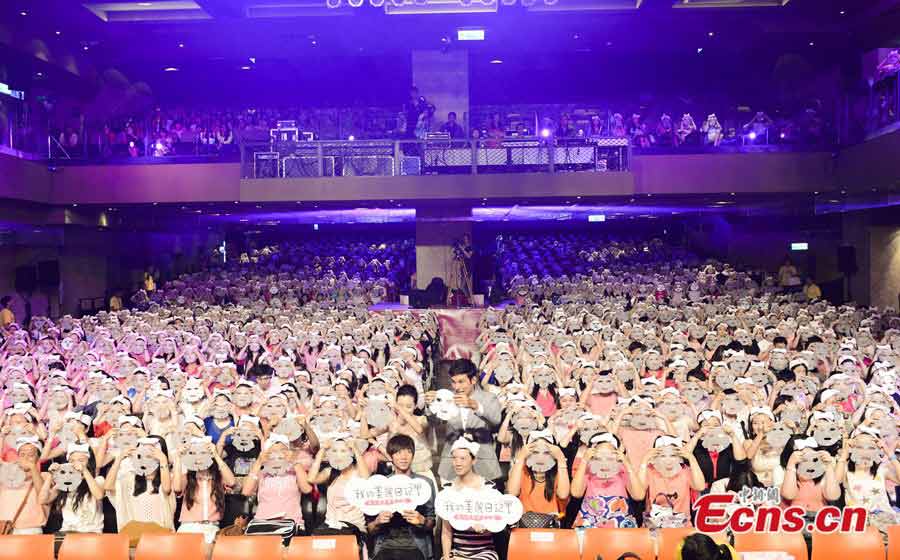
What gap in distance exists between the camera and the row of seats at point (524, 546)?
615cm

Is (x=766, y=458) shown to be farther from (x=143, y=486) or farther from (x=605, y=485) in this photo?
(x=143, y=486)

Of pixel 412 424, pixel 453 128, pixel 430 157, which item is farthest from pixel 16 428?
pixel 453 128

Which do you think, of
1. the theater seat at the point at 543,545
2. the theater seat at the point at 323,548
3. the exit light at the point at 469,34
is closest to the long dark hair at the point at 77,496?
the theater seat at the point at 323,548

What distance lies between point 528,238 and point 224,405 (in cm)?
3060

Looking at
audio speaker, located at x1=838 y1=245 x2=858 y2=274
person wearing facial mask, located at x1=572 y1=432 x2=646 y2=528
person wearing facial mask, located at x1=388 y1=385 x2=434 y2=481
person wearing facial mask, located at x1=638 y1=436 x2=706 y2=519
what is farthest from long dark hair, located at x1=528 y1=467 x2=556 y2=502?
audio speaker, located at x1=838 y1=245 x2=858 y2=274

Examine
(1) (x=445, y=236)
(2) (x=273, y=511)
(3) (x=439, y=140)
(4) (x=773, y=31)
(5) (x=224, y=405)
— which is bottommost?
(2) (x=273, y=511)

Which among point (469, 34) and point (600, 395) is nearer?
point (600, 395)

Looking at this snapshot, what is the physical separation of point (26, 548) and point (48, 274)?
21.4 meters

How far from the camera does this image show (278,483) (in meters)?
7.40

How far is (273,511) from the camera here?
7.36 m

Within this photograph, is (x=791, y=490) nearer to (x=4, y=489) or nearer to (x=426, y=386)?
(x=4, y=489)

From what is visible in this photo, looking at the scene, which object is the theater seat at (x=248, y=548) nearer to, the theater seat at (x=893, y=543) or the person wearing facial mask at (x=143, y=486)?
the person wearing facial mask at (x=143, y=486)

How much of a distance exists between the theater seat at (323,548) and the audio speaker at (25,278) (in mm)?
21725

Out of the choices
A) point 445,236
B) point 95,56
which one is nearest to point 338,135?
point 445,236
